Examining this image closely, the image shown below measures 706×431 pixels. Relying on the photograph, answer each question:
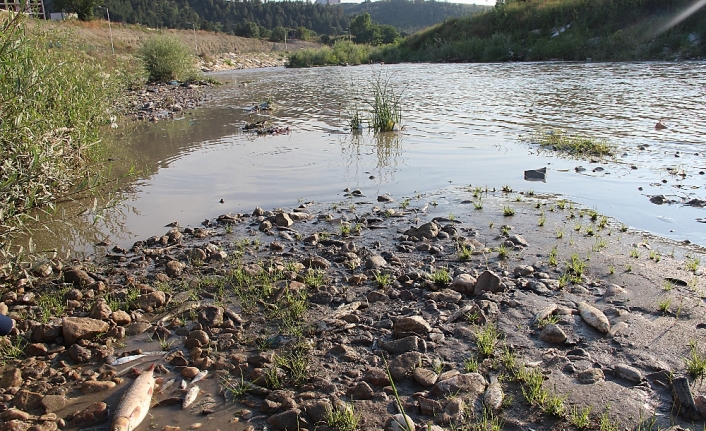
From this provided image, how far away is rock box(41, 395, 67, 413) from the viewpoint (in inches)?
107

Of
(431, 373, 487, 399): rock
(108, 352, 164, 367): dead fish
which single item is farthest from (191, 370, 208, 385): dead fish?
(431, 373, 487, 399): rock

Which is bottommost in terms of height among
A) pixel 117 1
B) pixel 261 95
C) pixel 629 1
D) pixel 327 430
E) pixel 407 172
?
pixel 327 430

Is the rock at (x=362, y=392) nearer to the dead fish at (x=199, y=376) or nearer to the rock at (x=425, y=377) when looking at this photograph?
the rock at (x=425, y=377)

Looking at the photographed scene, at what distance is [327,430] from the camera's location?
2.52 meters

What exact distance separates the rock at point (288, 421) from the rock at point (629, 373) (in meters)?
1.74

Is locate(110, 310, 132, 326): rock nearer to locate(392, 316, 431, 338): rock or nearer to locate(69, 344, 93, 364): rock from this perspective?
locate(69, 344, 93, 364): rock

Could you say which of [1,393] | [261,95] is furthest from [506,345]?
[261,95]

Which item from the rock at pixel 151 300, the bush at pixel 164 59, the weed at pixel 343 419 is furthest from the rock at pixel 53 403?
the bush at pixel 164 59

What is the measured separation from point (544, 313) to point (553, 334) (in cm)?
29

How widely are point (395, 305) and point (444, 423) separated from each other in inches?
51.1

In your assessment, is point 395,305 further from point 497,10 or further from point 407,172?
point 497,10

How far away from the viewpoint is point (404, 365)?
2.96 meters

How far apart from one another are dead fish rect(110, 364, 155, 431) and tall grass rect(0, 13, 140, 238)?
1794mm

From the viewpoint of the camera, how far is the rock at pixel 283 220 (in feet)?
18.5
